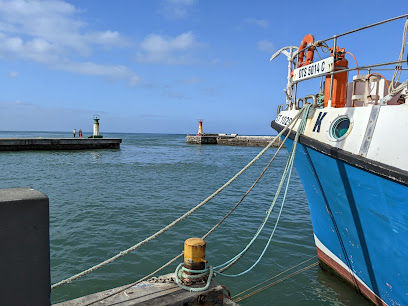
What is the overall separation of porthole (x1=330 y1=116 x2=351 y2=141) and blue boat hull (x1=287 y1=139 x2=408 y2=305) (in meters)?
0.35

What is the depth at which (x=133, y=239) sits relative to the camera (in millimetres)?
8289

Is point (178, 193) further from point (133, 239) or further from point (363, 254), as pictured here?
point (363, 254)

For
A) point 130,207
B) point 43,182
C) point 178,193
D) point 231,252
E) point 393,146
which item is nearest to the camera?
point 393,146

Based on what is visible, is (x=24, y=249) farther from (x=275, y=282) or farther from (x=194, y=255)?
(x=275, y=282)

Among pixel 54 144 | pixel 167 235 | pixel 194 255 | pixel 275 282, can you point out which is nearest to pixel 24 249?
pixel 194 255

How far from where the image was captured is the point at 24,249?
2.02 metres

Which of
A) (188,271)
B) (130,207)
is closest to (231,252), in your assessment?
(188,271)

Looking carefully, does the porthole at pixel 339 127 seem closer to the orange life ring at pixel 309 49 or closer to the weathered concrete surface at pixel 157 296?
the orange life ring at pixel 309 49

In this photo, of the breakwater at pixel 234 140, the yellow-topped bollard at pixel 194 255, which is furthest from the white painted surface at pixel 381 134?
the breakwater at pixel 234 140

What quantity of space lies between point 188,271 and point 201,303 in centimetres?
41

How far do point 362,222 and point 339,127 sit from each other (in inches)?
56.6

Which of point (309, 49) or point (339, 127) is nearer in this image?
point (339, 127)

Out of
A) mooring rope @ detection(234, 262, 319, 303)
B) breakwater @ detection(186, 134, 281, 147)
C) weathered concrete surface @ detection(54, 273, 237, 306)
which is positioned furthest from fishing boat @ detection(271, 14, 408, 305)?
breakwater @ detection(186, 134, 281, 147)

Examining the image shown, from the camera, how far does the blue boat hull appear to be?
379cm
